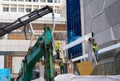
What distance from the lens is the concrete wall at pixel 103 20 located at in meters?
17.1

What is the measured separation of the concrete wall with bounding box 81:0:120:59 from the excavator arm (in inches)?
306

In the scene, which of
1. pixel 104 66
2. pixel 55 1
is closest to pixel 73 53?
pixel 104 66

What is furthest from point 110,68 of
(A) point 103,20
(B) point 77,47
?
(B) point 77,47

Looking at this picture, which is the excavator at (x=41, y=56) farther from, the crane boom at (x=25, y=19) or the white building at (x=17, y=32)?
the white building at (x=17, y=32)

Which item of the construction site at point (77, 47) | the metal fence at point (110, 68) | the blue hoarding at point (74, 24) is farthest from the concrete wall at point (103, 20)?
the metal fence at point (110, 68)

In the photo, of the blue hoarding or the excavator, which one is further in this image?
the blue hoarding

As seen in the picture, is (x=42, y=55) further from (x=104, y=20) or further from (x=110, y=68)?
(x=104, y=20)

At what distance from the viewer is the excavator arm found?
319 inches

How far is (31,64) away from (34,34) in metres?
31.0

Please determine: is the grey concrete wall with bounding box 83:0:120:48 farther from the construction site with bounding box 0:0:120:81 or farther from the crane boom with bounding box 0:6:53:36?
the crane boom with bounding box 0:6:53:36

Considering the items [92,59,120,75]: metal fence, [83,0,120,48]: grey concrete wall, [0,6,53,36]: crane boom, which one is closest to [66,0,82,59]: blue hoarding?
[83,0,120,48]: grey concrete wall

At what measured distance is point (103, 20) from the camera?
18469mm

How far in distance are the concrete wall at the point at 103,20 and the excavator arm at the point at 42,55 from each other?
7.78 meters

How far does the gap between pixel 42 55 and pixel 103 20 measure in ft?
32.4
